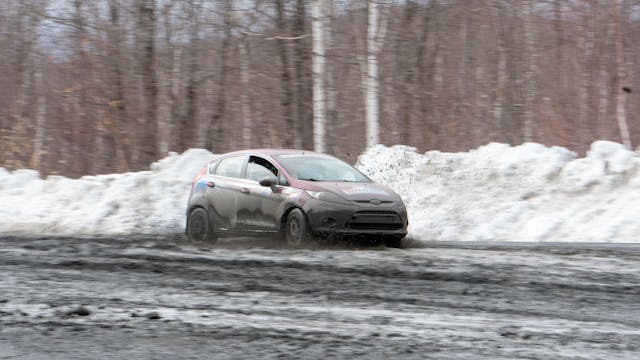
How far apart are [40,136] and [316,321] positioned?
39157 millimetres

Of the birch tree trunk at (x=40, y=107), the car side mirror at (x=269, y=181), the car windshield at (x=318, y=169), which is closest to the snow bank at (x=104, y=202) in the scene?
the car windshield at (x=318, y=169)

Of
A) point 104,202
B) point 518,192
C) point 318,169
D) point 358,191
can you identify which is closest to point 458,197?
point 518,192

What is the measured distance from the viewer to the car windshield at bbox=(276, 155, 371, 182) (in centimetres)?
1428

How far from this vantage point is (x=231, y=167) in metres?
15.2

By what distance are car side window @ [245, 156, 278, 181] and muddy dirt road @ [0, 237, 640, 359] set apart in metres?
1.86

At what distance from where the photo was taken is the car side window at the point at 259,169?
47.6 feet

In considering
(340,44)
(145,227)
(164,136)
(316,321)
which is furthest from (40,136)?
(316,321)

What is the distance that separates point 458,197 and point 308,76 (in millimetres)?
9470

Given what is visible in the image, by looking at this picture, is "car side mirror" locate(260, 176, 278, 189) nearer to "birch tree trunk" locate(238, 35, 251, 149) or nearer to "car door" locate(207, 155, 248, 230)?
"car door" locate(207, 155, 248, 230)

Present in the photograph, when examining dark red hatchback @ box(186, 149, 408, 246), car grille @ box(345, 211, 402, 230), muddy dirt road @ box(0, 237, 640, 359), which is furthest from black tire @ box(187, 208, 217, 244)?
car grille @ box(345, 211, 402, 230)

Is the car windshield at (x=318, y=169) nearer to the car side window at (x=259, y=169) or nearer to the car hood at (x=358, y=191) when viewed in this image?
the car side window at (x=259, y=169)

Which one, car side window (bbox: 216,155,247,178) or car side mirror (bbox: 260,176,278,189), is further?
car side window (bbox: 216,155,247,178)

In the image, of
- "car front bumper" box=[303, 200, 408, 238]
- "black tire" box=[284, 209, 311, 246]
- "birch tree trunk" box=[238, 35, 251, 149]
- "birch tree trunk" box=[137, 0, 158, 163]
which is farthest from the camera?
"birch tree trunk" box=[238, 35, 251, 149]

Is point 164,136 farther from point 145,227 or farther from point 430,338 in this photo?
point 430,338
